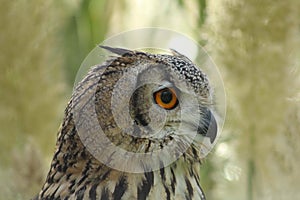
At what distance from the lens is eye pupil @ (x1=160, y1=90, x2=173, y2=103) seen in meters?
2.47

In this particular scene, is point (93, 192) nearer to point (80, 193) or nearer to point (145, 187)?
point (80, 193)

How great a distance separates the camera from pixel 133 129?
2.47 metres

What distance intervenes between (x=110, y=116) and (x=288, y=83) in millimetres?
642

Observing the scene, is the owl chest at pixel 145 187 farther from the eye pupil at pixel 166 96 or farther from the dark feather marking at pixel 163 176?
the eye pupil at pixel 166 96

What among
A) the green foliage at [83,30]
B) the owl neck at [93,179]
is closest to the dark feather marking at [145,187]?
the owl neck at [93,179]

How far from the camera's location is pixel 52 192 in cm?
258

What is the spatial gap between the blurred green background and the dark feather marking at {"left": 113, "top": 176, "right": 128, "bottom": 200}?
352 millimetres

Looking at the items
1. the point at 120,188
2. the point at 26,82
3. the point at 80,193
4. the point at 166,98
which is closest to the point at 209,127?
the point at 166,98

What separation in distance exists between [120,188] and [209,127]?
30 cm

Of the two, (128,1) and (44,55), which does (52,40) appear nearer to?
(44,55)

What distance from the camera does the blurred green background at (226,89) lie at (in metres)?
Answer: 2.77

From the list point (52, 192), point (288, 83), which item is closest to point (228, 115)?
point (288, 83)

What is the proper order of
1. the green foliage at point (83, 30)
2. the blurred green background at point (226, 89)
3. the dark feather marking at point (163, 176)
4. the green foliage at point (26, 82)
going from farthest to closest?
the green foliage at point (83, 30), the green foliage at point (26, 82), the blurred green background at point (226, 89), the dark feather marking at point (163, 176)

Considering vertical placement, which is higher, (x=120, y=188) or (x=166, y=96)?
(x=166, y=96)
